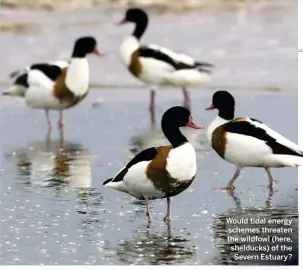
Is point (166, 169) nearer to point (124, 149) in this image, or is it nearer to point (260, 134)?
point (260, 134)

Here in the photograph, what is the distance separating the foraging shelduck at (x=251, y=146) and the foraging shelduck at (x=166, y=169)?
14.8 inches

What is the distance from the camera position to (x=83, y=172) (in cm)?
618

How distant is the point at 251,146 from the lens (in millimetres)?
5785

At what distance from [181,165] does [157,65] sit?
185 centimetres

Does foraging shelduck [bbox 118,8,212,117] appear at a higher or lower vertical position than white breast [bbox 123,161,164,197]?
higher

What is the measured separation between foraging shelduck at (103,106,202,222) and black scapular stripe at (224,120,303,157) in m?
0.38

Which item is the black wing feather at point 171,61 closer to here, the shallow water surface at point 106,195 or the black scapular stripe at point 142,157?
the shallow water surface at point 106,195

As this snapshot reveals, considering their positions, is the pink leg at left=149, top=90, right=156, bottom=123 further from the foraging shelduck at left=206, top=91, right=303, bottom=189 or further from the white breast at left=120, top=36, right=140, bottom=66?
the foraging shelduck at left=206, top=91, right=303, bottom=189

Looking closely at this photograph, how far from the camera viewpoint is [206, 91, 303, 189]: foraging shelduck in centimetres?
577

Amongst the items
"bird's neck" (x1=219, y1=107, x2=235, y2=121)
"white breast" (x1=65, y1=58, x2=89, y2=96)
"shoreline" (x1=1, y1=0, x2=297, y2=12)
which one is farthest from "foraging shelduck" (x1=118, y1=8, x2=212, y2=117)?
"bird's neck" (x1=219, y1=107, x2=235, y2=121)

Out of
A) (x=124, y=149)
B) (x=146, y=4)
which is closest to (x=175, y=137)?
(x=124, y=149)
